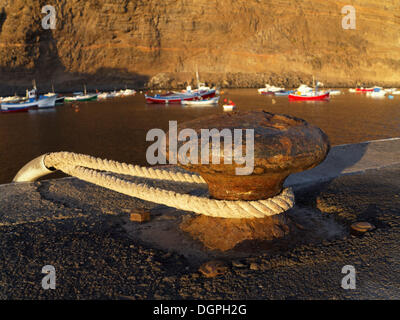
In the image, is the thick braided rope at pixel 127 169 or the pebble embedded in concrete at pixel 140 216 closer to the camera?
the pebble embedded in concrete at pixel 140 216

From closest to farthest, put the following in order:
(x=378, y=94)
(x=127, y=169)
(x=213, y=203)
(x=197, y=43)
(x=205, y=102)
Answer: (x=213, y=203)
(x=127, y=169)
(x=205, y=102)
(x=378, y=94)
(x=197, y=43)

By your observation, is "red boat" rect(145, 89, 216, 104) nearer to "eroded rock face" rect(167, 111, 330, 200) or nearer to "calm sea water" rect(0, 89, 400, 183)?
"calm sea water" rect(0, 89, 400, 183)

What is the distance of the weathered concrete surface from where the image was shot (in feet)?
8.16

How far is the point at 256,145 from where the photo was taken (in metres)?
3.05

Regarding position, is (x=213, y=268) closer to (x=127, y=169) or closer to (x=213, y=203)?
(x=213, y=203)

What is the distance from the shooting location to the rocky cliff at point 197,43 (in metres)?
65.4

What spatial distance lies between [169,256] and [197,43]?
72.4 meters

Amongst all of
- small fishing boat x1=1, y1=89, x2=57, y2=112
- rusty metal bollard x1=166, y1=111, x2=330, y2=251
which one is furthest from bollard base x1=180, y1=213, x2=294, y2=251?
small fishing boat x1=1, y1=89, x2=57, y2=112

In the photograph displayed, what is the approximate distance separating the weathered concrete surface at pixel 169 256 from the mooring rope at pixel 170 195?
0.34 meters

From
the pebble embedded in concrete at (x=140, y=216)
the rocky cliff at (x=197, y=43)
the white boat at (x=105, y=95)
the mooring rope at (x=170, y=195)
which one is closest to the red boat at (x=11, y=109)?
the white boat at (x=105, y=95)

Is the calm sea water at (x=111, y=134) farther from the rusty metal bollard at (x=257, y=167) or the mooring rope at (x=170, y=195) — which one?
the rusty metal bollard at (x=257, y=167)

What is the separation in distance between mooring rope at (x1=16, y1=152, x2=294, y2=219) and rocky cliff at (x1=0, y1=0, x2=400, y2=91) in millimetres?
65521

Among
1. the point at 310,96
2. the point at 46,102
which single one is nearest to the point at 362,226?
the point at 310,96

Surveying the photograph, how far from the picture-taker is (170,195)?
12.0ft
